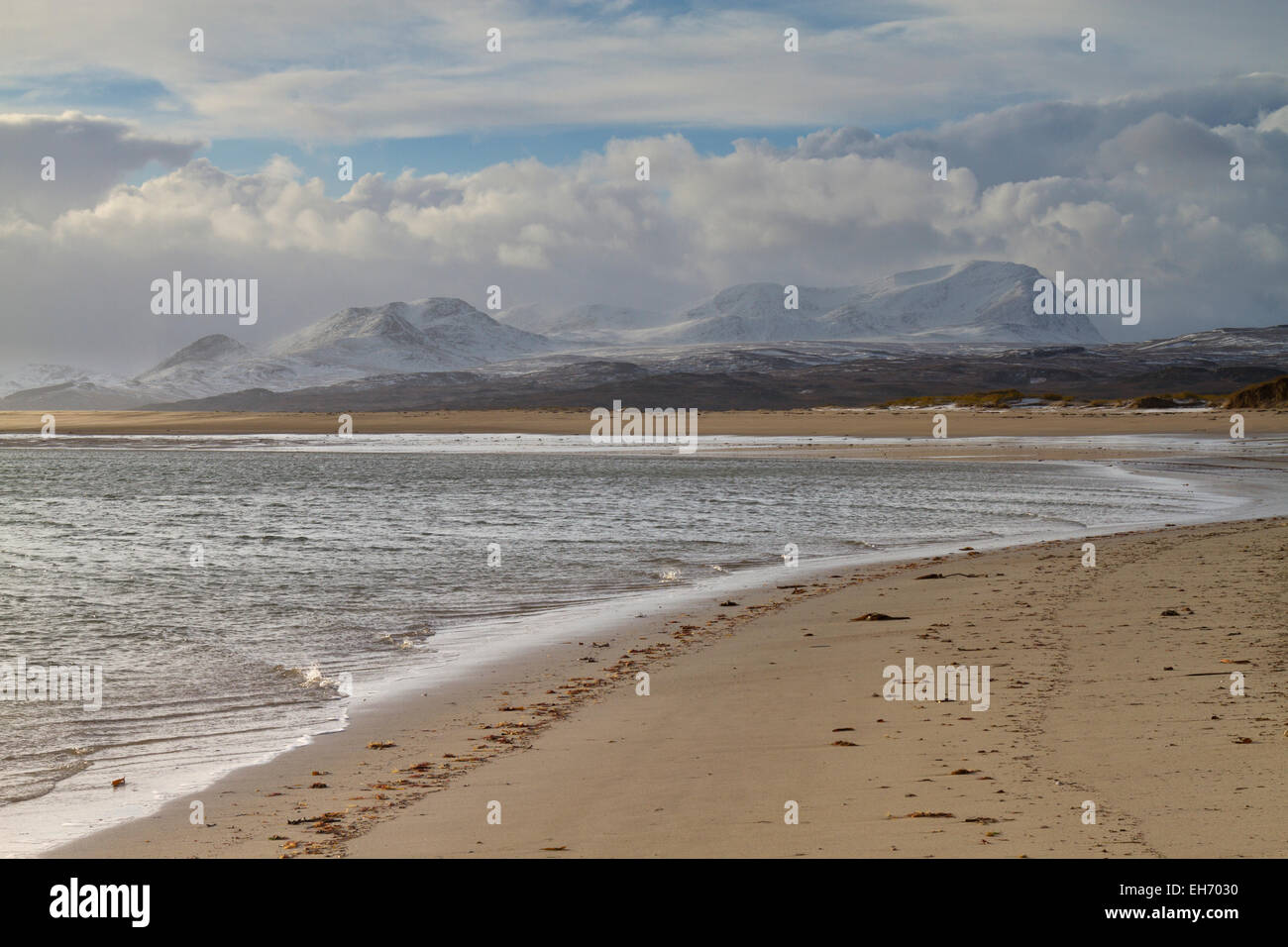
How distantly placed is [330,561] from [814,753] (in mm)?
16471

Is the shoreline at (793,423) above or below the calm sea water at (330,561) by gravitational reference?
above

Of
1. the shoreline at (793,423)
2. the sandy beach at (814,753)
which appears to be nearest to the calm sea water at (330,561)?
the sandy beach at (814,753)

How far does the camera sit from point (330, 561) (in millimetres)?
22641

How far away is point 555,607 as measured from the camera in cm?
1662

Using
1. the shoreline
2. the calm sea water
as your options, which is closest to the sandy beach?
the calm sea water

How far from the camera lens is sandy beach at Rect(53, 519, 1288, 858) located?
611 centimetres

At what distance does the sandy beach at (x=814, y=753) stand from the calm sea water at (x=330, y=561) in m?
1.21

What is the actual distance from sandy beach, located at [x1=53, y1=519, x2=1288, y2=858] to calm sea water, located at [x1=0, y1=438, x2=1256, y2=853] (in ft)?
3.96

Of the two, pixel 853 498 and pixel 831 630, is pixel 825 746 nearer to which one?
pixel 831 630

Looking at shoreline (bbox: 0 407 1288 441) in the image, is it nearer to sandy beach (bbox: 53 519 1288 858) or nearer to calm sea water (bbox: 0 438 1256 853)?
calm sea water (bbox: 0 438 1256 853)

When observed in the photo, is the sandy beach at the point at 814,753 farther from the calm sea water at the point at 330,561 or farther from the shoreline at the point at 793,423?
the shoreline at the point at 793,423

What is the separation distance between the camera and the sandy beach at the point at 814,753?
241 inches

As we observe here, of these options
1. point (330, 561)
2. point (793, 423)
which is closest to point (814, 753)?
point (330, 561)

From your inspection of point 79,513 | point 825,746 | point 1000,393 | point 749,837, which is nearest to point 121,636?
point 825,746
